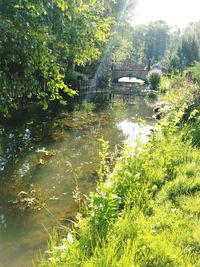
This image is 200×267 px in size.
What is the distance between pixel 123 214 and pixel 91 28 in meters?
2.63

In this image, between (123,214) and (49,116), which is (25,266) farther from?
(49,116)

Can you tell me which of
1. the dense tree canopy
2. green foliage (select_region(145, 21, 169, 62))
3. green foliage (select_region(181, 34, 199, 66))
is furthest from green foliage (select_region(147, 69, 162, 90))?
green foliage (select_region(145, 21, 169, 62))

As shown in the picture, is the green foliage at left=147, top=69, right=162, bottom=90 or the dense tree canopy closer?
the dense tree canopy

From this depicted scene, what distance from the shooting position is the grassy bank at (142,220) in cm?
242

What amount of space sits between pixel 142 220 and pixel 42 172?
143 inches

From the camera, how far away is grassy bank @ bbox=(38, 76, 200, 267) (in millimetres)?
2418

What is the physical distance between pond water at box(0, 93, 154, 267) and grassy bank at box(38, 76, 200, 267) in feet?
2.53

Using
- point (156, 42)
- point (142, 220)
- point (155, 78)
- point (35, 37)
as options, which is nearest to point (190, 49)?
point (155, 78)

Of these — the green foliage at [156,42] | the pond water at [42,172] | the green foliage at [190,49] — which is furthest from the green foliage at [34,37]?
the green foliage at [156,42]

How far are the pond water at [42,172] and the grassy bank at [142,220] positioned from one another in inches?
30.4

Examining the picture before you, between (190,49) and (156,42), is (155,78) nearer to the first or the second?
(190,49)

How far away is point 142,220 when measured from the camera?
2.95 meters

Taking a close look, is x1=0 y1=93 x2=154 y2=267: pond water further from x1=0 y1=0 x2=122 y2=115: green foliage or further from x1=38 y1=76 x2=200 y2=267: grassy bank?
x1=0 y1=0 x2=122 y2=115: green foliage

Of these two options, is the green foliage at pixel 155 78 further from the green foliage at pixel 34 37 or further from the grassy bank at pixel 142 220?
the green foliage at pixel 34 37
